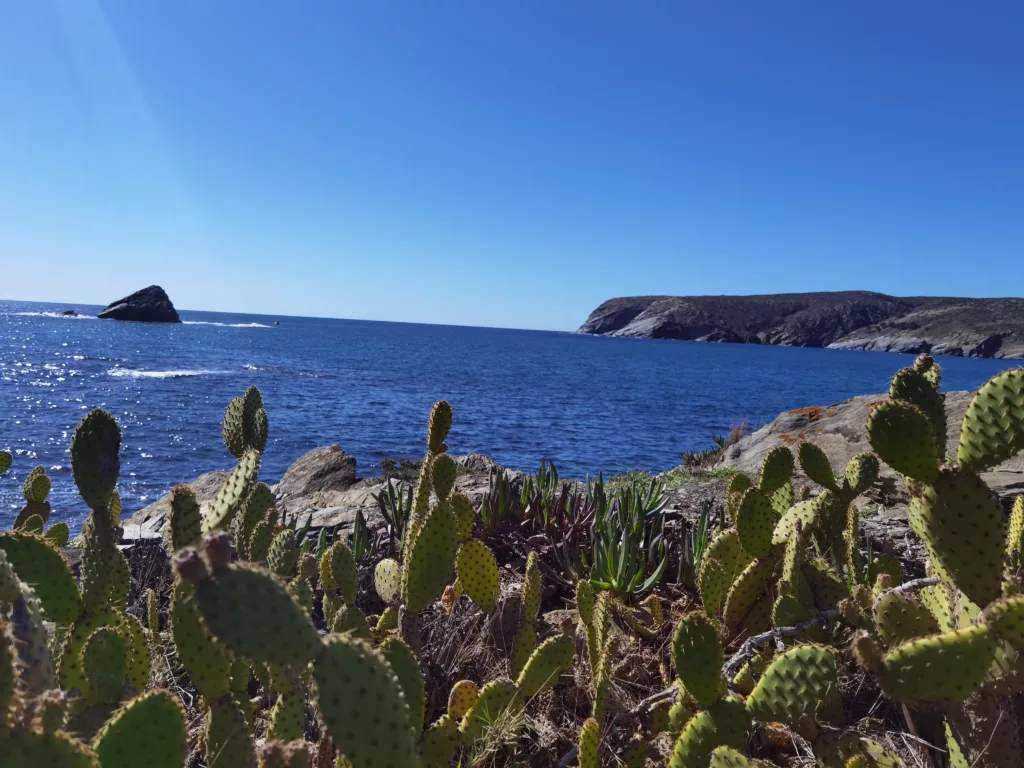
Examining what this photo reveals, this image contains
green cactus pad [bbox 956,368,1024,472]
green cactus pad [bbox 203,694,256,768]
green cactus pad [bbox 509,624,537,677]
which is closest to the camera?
green cactus pad [bbox 203,694,256,768]

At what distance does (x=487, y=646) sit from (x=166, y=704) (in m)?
1.95

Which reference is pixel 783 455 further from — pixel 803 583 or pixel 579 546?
pixel 579 546

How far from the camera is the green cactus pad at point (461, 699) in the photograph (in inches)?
101

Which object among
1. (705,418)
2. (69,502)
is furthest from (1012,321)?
(69,502)

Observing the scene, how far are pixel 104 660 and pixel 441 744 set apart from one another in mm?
1128

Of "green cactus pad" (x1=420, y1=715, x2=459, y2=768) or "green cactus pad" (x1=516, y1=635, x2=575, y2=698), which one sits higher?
"green cactus pad" (x1=516, y1=635, x2=575, y2=698)

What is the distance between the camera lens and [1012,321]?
115 metres

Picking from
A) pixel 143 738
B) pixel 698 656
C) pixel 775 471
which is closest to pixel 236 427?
pixel 143 738

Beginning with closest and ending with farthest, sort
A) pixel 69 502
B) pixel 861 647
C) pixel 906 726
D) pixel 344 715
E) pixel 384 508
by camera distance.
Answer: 1. pixel 344 715
2. pixel 861 647
3. pixel 906 726
4. pixel 384 508
5. pixel 69 502

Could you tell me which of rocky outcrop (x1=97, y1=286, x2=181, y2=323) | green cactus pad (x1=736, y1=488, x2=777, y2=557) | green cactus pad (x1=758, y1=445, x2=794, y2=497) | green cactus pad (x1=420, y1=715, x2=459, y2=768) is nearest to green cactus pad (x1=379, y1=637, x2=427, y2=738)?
green cactus pad (x1=420, y1=715, x2=459, y2=768)

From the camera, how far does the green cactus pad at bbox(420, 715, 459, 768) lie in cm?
240

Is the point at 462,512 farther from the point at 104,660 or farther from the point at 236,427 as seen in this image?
the point at 104,660

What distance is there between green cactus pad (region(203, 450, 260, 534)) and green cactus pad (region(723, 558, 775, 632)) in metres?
2.21

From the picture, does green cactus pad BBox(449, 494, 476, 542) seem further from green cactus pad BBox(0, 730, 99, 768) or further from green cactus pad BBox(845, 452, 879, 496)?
green cactus pad BBox(0, 730, 99, 768)
